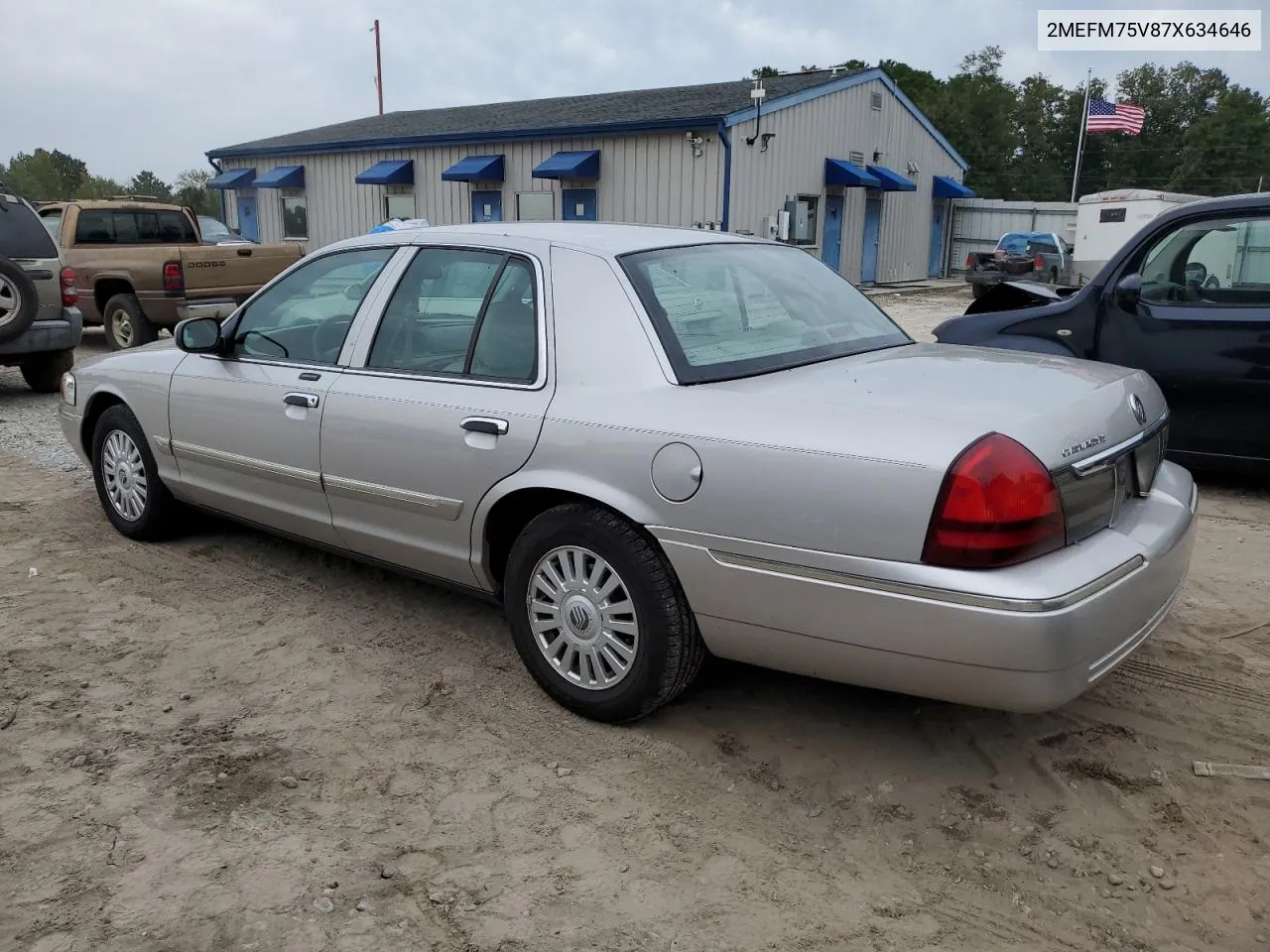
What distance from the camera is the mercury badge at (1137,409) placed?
3.17 meters

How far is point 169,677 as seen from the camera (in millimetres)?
3768

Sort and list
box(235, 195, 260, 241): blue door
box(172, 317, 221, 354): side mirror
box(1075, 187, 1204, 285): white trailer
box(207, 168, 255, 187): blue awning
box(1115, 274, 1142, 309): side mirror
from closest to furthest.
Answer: box(172, 317, 221, 354): side mirror, box(1115, 274, 1142, 309): side mirror, box(1075, 187, 1204, 285): white trailer, box(207, 168, 255, 187): blue awning, box(235, 195, 260, 241): blue door

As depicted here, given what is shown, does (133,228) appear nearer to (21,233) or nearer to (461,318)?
(21,233)

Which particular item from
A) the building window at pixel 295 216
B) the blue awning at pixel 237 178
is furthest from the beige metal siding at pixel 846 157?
the blue awning at pixel 237 178

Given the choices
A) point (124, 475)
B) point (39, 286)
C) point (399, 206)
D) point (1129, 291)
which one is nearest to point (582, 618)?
point (124, 475)

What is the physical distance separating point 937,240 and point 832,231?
7.48m

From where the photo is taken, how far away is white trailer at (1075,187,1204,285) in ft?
77.6

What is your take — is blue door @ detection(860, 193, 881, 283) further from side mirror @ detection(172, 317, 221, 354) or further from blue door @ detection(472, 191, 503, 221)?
side mirror @ detection(172, 317, 221, 354)

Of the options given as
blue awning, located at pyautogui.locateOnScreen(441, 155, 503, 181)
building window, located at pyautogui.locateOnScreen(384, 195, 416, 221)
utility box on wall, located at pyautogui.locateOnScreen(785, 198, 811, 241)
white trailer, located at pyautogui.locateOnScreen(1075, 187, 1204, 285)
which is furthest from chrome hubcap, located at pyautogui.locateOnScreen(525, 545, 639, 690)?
building window, located at pyautogui.locateOnScreen(384, 195, 416, 221)

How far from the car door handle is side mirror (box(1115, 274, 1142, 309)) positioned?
4.30m

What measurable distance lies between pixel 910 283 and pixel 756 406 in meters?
26.3

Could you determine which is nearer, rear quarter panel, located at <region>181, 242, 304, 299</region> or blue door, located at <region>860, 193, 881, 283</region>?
rear quarter panel, located at <region>181, 242, 304, 299</region>

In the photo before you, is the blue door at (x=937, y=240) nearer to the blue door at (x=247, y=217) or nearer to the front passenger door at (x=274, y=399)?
the blue door at (x=247, y=217)

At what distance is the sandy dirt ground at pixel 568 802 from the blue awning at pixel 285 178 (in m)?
24.6
